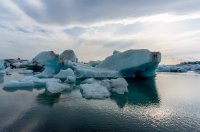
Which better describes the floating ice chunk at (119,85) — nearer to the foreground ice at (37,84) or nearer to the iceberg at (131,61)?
the foreground ice at (37,84)

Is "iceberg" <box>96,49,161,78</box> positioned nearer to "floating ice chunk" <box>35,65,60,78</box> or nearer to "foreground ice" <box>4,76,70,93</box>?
"floating ice chunk" <box>35,65,60,78</box>

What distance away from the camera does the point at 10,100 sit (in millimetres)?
12328

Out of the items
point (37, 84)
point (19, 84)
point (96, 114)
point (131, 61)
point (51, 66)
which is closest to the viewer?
point (96, 114)

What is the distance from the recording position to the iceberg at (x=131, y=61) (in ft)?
74.8

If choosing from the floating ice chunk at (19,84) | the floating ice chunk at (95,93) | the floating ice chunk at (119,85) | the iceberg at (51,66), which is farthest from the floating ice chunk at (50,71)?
the floating ice chunk at (95,93)

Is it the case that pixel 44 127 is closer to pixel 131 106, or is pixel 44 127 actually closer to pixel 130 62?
pixel 131 106

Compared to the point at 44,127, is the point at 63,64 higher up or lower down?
higher up

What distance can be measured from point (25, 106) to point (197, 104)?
28.5 ft

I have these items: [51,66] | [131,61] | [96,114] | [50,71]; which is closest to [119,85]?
[96,114]

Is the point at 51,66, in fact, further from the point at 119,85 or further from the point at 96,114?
the point at 96,114

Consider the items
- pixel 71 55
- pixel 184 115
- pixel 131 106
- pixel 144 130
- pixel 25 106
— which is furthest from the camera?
pixel 71 55

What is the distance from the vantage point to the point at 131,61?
76.9 ft

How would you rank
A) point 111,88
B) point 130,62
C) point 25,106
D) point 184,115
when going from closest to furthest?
point 184,115, point 25,106, point 111,88, point 130,62

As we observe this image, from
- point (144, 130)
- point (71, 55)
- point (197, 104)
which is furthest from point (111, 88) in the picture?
point (71, 55)
